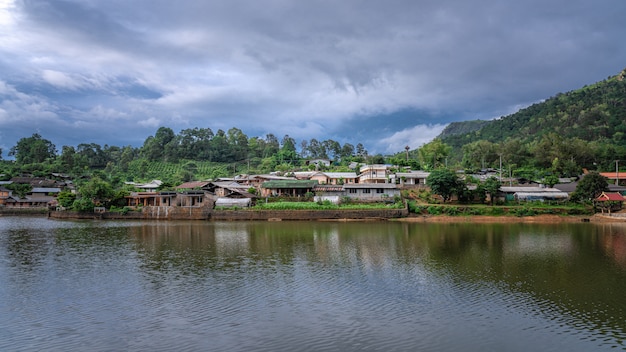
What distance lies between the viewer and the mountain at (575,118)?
313 ft

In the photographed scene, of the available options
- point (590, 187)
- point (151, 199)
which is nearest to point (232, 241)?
point (151, 199)

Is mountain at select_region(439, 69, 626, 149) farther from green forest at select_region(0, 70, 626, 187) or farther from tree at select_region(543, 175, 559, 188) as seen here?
tree at select_region(543, 175, 559, 188)

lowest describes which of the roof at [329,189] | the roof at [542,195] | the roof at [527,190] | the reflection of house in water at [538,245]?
the reflection of house in water at [538,245]

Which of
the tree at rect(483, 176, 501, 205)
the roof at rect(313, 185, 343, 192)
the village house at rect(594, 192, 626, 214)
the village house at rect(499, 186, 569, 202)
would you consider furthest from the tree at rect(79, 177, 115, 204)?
the village house at rect(594, 192, 626, 214)

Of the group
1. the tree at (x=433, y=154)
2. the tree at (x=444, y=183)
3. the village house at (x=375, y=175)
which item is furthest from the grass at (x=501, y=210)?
the tree at (x=433, y=154)

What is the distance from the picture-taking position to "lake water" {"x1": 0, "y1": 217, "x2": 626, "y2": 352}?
12.2 m

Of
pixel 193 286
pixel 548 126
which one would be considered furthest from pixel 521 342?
pixel 548 126

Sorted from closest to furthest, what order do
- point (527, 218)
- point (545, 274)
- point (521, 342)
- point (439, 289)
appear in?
1. point (521, 342)
2. point (439, 289)
3. point (545, 274)
4. point (527, 218)

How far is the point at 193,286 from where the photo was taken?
17.9m

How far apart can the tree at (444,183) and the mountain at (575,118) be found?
201ft

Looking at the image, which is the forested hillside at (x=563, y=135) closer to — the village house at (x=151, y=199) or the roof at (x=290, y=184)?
the roof at (x=290, y=184)

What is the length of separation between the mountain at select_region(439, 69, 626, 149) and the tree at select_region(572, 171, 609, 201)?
4929cm

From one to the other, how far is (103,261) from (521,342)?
21819 millimetres

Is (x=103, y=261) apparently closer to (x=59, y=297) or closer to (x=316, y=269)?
(x=59, y=297)
